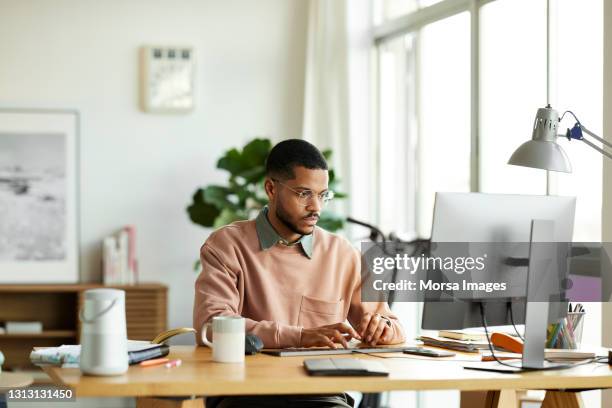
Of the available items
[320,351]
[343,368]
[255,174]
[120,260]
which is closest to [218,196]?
[255,174]

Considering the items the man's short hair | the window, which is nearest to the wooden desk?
the man's short hair

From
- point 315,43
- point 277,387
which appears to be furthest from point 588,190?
point 315,43

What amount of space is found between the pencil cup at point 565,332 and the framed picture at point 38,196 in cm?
373

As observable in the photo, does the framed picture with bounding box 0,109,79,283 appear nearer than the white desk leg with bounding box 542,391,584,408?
No

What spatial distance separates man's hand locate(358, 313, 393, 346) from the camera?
2.71 metres

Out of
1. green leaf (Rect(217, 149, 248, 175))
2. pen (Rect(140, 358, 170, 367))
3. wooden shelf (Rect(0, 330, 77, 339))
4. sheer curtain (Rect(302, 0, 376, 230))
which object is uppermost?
sheer curtain (Rect(302, 0, 376, 230))

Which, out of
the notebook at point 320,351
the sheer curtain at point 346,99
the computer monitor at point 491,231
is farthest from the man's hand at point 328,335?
the sheer curtain at point 346,99

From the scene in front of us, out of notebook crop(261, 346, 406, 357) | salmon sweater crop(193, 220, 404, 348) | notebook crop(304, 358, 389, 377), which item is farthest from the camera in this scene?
salmon sweater crop(193, 220, 404, 348)

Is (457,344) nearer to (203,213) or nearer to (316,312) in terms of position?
(316,312)

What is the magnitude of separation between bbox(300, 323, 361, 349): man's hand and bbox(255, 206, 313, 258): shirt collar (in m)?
0.42

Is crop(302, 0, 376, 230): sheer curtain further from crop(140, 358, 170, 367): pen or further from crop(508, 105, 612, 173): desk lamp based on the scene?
crop(140, 358, 170, 367): pen

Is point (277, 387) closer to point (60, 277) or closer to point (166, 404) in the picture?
point (166, 404)

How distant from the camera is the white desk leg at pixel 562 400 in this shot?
2.56 m

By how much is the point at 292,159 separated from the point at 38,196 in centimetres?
320
